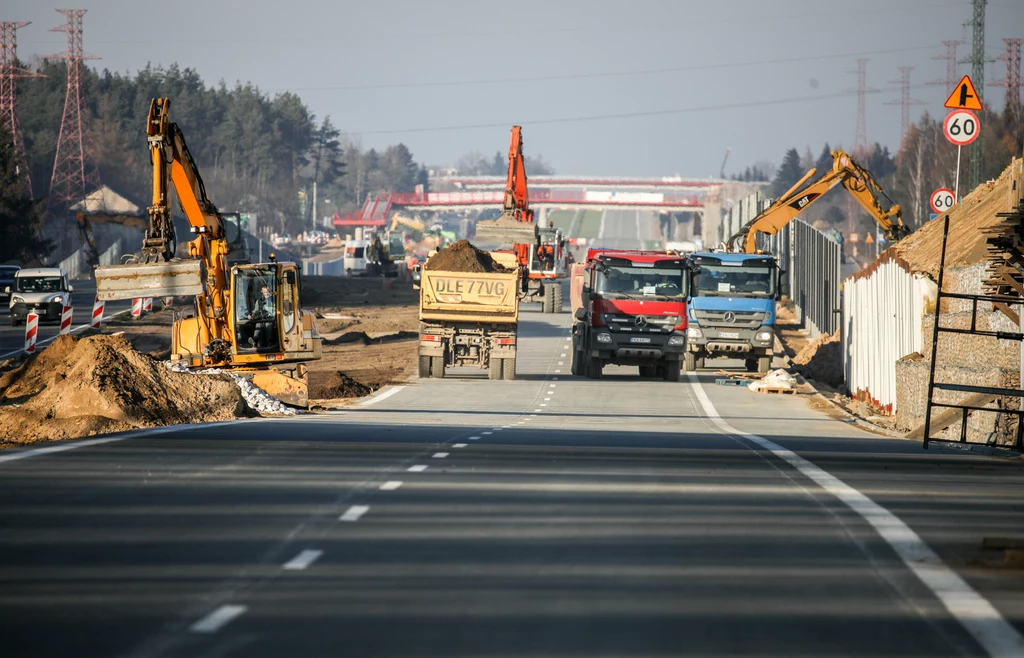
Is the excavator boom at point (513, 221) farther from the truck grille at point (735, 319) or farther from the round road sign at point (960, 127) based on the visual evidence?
the round road sign at point (960, 127)

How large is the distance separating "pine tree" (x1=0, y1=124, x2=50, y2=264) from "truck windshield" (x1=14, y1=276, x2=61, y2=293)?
96.5 ft

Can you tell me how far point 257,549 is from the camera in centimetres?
893

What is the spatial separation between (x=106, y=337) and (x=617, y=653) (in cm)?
1966

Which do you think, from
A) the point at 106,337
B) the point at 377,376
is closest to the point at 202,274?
the point at 106,337

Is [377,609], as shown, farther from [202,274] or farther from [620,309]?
[620,309]

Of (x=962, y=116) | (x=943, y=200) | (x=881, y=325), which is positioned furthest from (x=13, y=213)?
(x=962, y=116)

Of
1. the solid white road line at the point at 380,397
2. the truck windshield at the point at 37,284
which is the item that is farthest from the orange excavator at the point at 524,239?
the solid white road line at the point at 380,397

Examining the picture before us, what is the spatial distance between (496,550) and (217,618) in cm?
244

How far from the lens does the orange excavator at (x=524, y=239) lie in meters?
55.7

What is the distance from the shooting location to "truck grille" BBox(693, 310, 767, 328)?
37219mm

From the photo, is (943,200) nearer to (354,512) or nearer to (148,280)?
(148,280)

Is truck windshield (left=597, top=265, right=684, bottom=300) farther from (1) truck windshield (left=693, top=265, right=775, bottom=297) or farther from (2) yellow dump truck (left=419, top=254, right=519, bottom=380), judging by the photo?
(2) yellow dump truck (left=419, top=254, right=519, bottom=380)

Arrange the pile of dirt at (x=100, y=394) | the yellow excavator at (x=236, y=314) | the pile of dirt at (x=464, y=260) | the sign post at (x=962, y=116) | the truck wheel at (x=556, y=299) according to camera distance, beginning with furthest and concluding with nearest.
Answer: the truck wheel at (x=556, y=299), the pile of dirt at (x=464, y=260), the sign post at (x=962, y=116), the yellow excavator at (x=236, y=314), the pile of dirt at (x=100, y=394)

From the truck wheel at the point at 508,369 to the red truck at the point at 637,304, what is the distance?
208 centimetres
